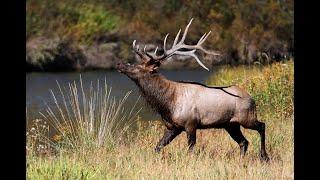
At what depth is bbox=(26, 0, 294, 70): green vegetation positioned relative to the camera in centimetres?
3334

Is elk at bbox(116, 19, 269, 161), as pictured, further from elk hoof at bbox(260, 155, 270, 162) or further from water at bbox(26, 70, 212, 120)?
water at bbox(26, 70, 212, 120)

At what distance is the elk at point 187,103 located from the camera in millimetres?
7980

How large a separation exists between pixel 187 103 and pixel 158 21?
27.2m

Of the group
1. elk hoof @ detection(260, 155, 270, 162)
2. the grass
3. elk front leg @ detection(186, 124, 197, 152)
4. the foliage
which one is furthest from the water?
the foliage

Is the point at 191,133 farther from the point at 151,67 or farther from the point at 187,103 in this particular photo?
the point at 151,67

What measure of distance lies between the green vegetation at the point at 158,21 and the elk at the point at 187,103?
24083 millimetres

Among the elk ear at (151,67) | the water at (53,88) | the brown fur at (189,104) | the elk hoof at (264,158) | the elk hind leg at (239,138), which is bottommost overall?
the water at (53,88)

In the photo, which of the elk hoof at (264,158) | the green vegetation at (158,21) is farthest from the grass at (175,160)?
the green vegetation at (158,21)

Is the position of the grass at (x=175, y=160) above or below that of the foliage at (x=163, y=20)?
below

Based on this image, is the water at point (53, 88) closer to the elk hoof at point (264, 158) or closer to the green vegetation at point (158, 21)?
the elk hoof at point (264, 158)

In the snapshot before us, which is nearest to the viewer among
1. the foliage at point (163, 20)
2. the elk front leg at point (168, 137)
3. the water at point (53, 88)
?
the elk front leg at point (168, 137)

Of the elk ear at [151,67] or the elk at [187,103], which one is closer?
the elk at [187,103]

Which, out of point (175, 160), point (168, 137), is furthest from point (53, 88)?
point (175, 160)
